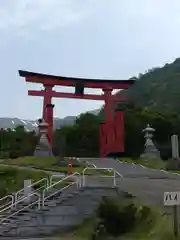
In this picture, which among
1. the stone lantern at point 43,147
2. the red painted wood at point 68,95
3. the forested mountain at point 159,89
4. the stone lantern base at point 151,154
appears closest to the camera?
the stone lantern at point 43,147

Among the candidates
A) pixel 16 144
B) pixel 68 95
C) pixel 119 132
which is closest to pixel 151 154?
pixel 119 132

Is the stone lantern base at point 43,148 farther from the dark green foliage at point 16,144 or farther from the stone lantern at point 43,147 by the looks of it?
the dark green foliage at point 16,144

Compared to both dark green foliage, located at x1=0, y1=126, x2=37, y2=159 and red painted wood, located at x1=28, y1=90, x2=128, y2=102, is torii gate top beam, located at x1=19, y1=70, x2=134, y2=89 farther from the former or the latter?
dark green foliage, located at x1=0, y1=126, x2=37, y2=159

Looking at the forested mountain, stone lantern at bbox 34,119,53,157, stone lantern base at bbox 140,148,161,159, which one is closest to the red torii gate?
stone lantern at bbox 34,119,53,157

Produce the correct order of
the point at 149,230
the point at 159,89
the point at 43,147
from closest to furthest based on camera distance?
the point at 149,230, the point at 43,147, the point at 159,89

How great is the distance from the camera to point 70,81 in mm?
46812

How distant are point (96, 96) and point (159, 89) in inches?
2072

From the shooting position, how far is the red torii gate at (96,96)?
44.9m

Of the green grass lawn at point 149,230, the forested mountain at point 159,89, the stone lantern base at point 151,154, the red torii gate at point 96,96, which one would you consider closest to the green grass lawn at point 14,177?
the green grass lawn at point 149,230

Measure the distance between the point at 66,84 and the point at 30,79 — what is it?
153 inches

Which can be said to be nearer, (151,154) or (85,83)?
(151,154)

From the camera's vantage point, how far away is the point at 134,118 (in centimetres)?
5688

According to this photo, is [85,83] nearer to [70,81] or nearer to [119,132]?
[70,81]

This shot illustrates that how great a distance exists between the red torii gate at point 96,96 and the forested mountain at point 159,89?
3188cm
